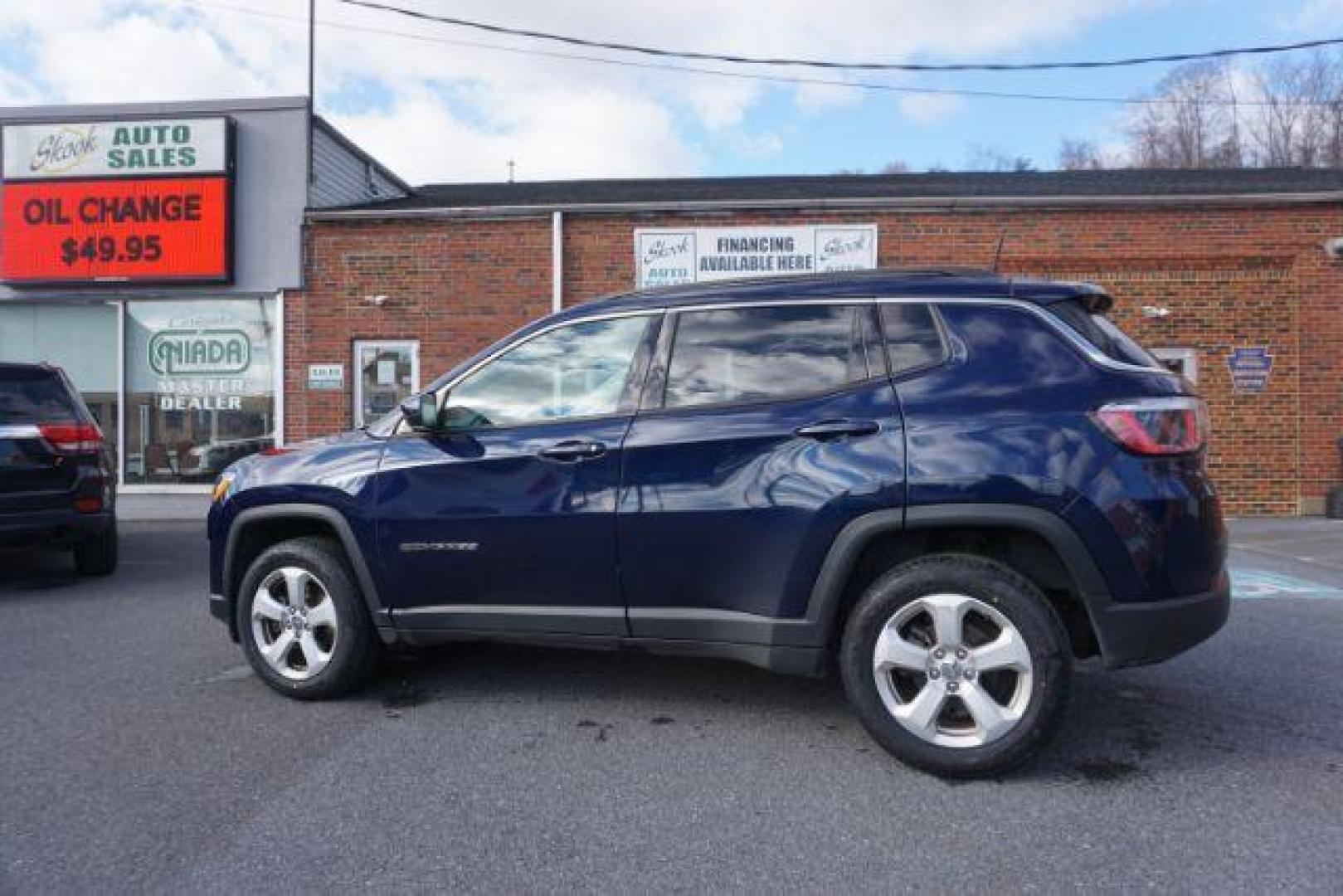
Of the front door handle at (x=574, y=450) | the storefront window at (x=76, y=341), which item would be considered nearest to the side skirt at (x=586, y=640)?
the front door handle at (x=574, y=450)

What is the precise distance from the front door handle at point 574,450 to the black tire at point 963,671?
118 cm

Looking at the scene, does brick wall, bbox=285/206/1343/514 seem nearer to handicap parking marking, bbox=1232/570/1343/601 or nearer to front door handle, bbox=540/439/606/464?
handicap parking marking, bbox=1232/570/1343/601

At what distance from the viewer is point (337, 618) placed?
13.0 ft

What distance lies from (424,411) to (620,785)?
5.60ft

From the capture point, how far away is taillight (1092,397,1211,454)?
3049mm

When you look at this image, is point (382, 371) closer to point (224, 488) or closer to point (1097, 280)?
point (224, 488)

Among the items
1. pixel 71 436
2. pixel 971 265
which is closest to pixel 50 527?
pixel 71 436

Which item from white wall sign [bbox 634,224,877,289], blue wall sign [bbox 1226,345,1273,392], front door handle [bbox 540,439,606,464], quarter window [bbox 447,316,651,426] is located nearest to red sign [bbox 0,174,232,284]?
white wall sign [bbox 634,224,877,289]

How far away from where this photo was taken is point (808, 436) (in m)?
3.29

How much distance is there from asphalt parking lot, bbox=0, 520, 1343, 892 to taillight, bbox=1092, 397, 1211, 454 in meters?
1.20

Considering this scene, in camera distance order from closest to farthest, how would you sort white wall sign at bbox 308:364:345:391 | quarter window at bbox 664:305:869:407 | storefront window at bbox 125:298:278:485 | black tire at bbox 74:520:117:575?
quarter window at bbox 664:305:869:407 → black tire at bbox 74:520:117:575 → white wall sign at bbox 308:364:345:391 → storefront window at bbox 125:298:278:485

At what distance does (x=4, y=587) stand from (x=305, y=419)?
208 inches

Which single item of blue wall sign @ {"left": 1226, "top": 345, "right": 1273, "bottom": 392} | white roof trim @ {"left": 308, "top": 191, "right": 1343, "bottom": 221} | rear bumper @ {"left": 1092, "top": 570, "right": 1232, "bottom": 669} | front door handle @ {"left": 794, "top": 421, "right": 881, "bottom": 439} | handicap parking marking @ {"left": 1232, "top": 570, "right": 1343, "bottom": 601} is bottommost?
handicap parking marking @ {"left": 1232, "top": 570, "right": 1343, "bottom": 601}

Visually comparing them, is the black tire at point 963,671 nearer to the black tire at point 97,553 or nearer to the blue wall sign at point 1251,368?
the black tire at point 97,553
